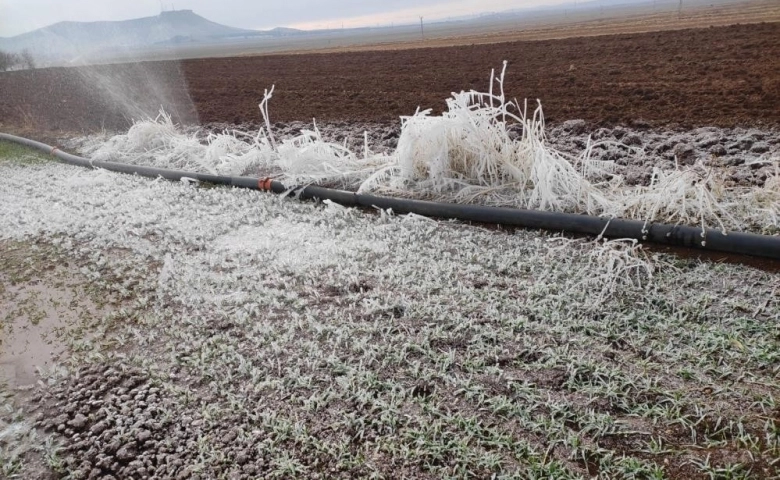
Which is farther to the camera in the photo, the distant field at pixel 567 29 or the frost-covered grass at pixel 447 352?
the distant field at pixel 567 29

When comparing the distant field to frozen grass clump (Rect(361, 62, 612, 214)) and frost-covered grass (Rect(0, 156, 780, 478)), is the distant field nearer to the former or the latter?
frozen grass clump (Rect(361, 62, 612, 214))

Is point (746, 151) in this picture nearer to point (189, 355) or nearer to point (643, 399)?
point (643, 399)

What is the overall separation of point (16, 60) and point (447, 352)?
105ft

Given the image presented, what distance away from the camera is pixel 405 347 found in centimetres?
218

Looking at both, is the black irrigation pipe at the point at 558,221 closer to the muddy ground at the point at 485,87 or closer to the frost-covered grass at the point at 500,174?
the frost-covered grass at the point at 500,174

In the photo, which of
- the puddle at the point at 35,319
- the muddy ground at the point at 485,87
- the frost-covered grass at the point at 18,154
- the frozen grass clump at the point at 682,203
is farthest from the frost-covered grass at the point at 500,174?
the frost-covered grass at the point at 18,154

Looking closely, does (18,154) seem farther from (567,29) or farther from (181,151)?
(567,29)

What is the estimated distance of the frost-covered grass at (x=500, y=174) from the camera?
115 inches

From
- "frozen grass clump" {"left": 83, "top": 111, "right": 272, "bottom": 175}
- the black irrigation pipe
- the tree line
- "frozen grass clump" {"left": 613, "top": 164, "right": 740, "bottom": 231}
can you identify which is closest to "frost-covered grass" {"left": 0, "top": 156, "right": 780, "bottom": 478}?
the black irrigation pipe

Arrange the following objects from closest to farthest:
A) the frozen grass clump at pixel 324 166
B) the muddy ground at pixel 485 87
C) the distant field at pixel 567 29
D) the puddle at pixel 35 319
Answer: the puddle at pixel 35 319
the frozen grass clump at pixel 324 166
the muddy ground at pixel 485 87
the distant field at pixel 567 29

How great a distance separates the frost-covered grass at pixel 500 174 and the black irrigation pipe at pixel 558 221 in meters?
0.11

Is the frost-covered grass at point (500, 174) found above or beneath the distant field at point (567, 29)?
beneath

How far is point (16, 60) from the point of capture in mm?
26094

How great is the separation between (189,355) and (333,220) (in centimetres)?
163
